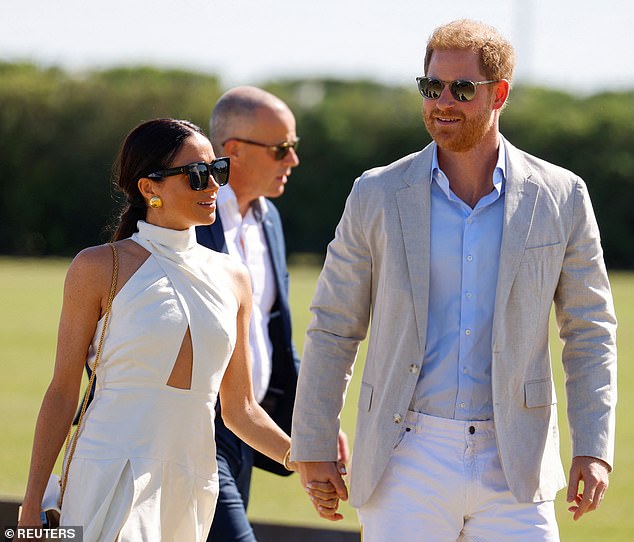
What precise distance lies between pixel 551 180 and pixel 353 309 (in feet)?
2.41

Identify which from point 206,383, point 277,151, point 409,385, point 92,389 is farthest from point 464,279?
point 277,151

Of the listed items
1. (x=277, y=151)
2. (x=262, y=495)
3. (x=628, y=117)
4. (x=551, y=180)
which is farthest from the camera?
(x=628, y=117)

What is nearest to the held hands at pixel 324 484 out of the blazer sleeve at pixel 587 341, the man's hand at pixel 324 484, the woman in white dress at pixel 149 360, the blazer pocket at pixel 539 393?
the man's hand at pixel 324 484

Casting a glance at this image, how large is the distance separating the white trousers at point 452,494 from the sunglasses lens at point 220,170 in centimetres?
99

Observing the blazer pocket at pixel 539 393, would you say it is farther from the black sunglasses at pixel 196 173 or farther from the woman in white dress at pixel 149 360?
the black sunglasses at pixel 196 173

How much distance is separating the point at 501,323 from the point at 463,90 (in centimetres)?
72

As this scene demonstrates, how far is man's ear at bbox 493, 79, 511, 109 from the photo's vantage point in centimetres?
381

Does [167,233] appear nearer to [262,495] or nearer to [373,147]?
[262,495]

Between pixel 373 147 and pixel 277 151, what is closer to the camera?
pixel 277 151

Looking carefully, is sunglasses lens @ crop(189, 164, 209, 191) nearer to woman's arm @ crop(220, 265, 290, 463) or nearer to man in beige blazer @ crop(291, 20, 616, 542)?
woman's arm @ crop(220, 265, 290, 463)

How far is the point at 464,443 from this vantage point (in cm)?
357

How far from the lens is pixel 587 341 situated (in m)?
3.72

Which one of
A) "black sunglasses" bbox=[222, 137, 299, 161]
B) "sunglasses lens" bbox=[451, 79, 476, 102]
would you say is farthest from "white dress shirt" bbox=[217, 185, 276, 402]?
"sunglasses lens" bbox=[451, 79, 476, 102]
